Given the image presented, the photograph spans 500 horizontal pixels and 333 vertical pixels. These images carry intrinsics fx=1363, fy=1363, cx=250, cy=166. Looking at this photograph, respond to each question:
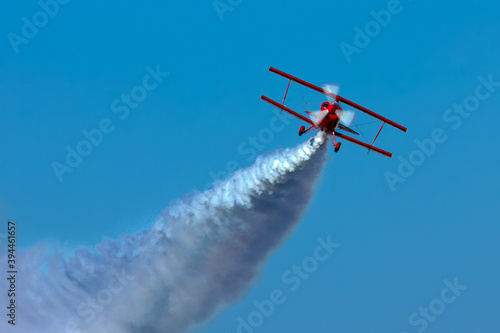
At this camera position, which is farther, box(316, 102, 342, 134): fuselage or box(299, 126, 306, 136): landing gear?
box(299, 126, 306, 136): landing gear

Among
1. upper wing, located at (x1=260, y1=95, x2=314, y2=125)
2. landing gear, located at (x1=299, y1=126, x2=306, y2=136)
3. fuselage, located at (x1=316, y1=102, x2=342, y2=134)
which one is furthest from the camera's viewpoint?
upper wing, located at (x1=260, y1=95, x2=314, y2=125)

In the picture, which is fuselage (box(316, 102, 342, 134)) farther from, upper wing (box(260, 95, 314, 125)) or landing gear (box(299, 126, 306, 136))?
upper wing (box(260, 95, 314, 125))

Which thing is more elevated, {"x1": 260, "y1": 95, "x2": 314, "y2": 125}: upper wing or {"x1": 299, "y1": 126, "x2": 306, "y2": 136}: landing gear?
{"x1": 260, "y1": 95, "x2": 314, "y2": 125}: upper wing

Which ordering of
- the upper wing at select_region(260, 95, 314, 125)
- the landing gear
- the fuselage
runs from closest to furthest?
the fuselage, the landing gear, the upper wing at select_region(260, 95, 314, 125)

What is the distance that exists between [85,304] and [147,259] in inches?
228

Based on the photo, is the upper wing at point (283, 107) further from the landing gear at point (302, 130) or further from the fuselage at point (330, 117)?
the fuselage at point (330, 117)

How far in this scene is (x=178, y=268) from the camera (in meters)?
104

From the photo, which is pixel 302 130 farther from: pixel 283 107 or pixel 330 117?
pixel 283 107

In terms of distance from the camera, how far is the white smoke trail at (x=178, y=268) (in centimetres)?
10169

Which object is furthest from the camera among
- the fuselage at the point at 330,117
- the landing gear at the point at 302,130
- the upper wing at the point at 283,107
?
the upper wing at the point at 283,107

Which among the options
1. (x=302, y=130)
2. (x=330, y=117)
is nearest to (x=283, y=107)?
(x=302, y=130)

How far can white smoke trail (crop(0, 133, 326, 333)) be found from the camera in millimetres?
101688

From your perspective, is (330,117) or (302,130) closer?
(330,117)

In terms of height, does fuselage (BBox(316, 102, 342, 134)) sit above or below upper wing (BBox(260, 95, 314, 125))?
below
